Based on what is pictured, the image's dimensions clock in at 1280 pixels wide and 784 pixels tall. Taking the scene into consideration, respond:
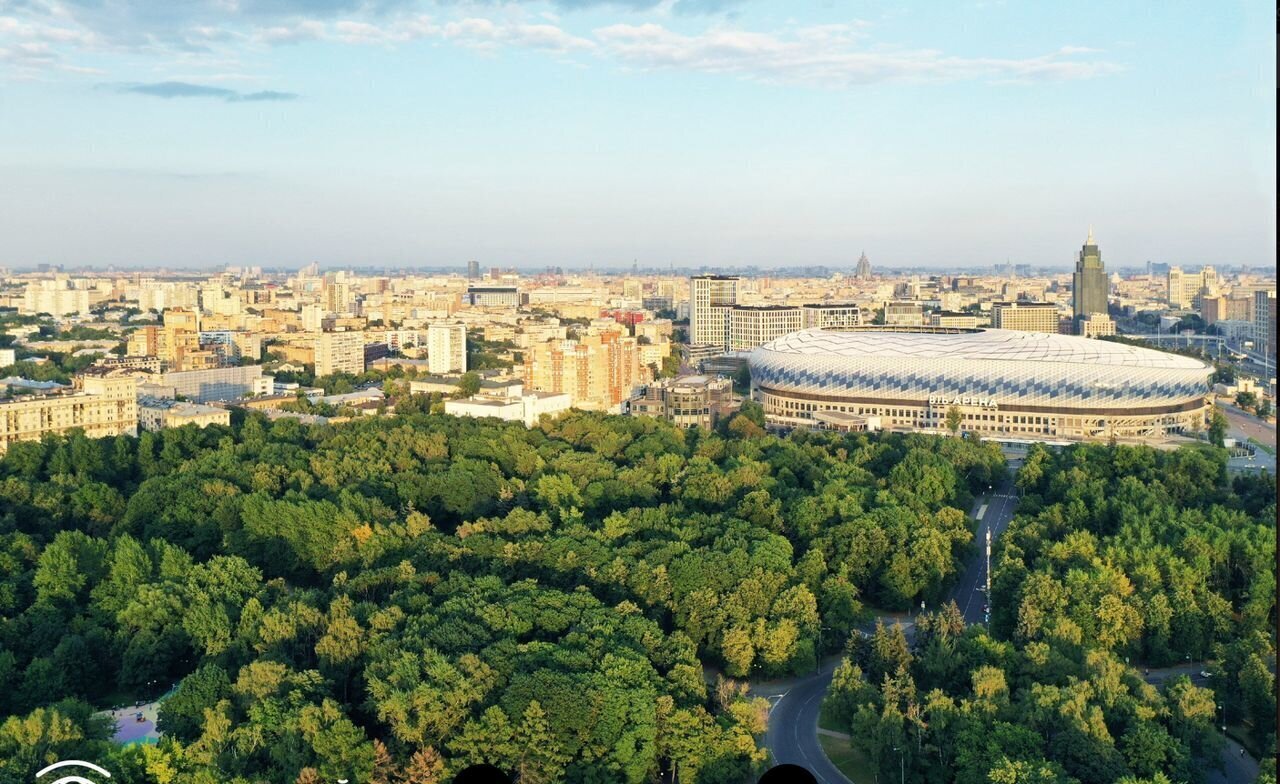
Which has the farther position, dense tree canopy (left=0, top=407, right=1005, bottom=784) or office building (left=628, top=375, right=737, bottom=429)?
office building (left=628, top=375, right=737, bottom=429)

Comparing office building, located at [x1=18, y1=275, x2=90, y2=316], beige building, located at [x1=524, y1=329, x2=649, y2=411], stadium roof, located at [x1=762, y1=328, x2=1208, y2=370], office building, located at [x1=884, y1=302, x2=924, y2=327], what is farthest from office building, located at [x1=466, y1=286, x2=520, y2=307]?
stadium roof, located at [x1=762, y1=328, x2=1208, y2=370]

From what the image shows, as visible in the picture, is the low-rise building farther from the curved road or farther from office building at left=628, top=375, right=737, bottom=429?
the curved road

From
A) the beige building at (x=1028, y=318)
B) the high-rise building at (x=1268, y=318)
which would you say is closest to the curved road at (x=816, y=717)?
the high-rise building at (x=1268, y=318)


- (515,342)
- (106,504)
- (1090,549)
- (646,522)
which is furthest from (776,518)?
(515,342)

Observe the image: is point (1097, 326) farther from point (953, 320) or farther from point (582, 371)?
point (582, 371)

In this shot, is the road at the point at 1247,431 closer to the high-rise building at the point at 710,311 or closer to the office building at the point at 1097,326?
the office building at the point at 1097,326

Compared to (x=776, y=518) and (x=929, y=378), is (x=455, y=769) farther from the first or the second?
(x=929, y=378)

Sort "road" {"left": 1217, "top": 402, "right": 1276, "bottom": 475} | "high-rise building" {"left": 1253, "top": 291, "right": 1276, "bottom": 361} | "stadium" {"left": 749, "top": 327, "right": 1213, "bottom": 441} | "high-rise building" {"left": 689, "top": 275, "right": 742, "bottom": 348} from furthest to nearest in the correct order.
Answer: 1. "high-rise building" {"left": 689, "top": 275, "right": 742, "bottom": 348}
2. "stadium" {"left": 749, "top": 327, "right": 1213, "bottom": 441}
3. "road" {"left": 1217, "top": 402, "right": 1276, "bottom": 475}
4. "high-rise building" {"left": 1253, "top": 291, "right": 1276, "bottom": 361}
